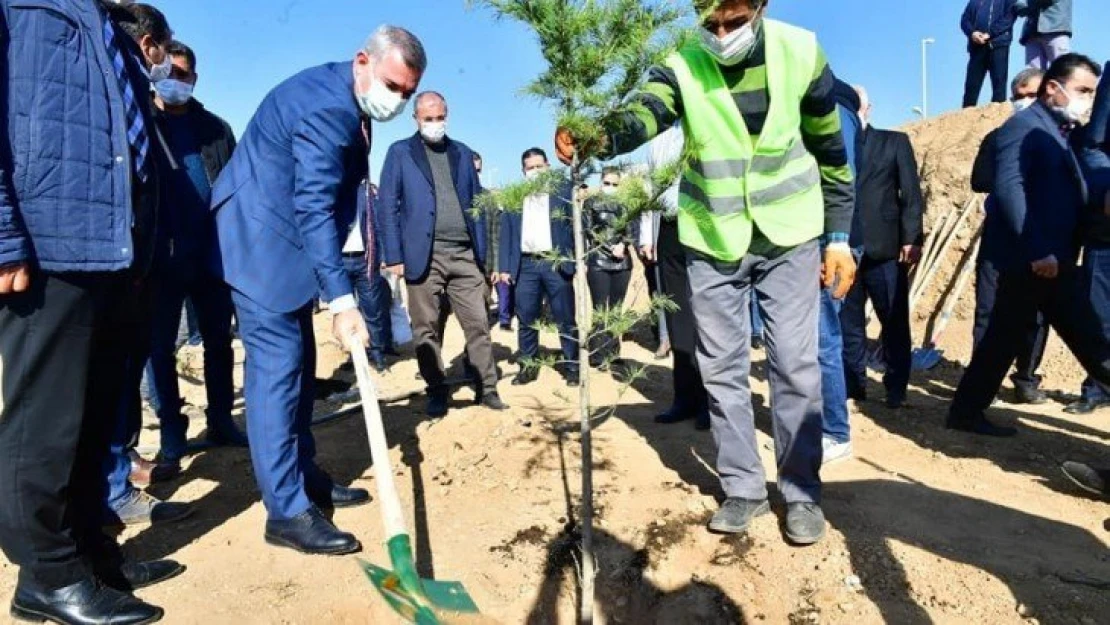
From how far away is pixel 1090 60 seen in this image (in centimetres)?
407

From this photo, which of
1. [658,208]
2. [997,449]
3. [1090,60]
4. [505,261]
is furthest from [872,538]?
[505,261]

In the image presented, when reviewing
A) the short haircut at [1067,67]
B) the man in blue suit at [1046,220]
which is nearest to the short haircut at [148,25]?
the man in blue suit at [1046,220]

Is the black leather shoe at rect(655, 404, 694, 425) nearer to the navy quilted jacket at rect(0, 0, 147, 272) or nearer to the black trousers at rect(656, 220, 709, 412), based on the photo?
the black trousers at rect(656, 220, 709, 412)

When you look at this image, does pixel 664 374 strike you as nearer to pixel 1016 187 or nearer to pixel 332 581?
pixel 1016 187

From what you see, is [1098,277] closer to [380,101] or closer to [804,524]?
[804,524]

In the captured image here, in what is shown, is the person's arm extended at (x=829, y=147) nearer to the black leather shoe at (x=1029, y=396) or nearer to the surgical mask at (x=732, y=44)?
the surgical mask at (x=732, y=44)

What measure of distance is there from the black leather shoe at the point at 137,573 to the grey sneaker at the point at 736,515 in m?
2.07

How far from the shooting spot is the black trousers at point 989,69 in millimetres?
8078

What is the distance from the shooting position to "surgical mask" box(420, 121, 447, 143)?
4.85 meters

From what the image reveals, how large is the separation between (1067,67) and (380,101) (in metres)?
3.83

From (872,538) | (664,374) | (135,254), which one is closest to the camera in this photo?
(135,254)

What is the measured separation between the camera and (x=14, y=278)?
1.98m

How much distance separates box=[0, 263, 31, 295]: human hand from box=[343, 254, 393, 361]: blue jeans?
4.81 m

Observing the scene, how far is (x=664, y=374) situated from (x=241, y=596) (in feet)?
15.0
